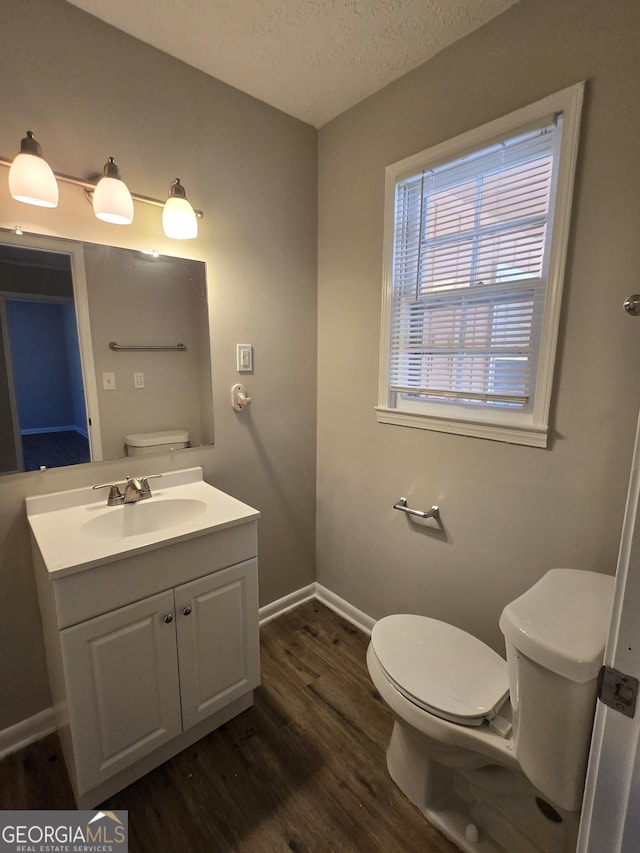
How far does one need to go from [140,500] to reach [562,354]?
5.25 feet

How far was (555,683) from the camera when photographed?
82 centimetres

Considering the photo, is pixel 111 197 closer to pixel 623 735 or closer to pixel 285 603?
pixel 623 735

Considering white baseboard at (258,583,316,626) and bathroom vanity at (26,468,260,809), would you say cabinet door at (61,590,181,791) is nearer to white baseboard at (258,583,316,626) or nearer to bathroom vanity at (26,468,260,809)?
bathroom vanity at (26,468,260,809)

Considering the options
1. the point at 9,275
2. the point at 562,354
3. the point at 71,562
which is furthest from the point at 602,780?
the point at 9,275

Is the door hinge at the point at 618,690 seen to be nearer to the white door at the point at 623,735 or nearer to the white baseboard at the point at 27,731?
the white door at the point at 623,735

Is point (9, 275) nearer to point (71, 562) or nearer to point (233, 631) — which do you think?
point (71, 562)

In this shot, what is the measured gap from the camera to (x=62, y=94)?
4.30 ft

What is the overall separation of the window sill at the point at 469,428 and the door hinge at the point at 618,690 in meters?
0.87

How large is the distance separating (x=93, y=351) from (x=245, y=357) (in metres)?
0.64

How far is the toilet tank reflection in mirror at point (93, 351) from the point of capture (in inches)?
52.0

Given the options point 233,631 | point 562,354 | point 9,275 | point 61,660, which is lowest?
point 233,631

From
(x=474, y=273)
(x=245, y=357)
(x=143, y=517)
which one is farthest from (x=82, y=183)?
(x=474, y=273)

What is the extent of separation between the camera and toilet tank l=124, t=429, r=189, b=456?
1.60m

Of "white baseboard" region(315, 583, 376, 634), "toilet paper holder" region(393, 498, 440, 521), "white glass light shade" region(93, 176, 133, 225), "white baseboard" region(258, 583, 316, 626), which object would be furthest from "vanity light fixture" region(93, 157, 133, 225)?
"white baseboard" region(315, 583, 376, 634)
